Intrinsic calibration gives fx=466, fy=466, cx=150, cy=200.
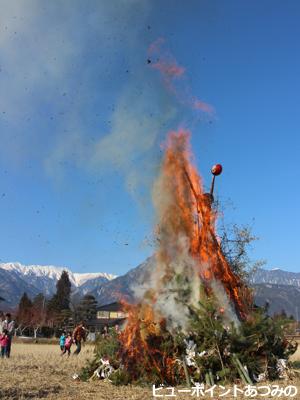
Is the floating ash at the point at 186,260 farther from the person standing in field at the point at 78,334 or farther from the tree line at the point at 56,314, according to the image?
the tree line at the point at 56,314

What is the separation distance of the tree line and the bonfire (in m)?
63.9

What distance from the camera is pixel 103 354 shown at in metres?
14.6

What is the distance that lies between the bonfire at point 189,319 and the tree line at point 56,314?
63870 mm

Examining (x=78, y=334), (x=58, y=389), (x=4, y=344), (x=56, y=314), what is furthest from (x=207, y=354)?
(x=56, y=314)

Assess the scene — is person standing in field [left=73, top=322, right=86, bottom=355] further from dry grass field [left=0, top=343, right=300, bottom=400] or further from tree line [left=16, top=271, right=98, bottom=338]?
tree line [left=16, top=271, right=98, bottom=338]

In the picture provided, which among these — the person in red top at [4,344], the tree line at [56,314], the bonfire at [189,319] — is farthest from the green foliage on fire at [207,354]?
the tree line at [56,314]

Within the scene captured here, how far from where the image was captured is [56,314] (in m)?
104

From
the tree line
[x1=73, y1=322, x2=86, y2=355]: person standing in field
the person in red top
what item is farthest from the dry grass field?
the tree line

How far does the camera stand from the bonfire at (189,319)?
13.0 meters

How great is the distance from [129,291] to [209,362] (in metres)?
3.59

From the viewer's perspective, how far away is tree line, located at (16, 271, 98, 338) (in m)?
88.2

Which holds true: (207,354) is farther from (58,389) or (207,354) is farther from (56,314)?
(56,314)

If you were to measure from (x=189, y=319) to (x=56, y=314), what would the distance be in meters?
95.9

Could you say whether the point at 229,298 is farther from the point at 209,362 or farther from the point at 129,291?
the point at 129,291
